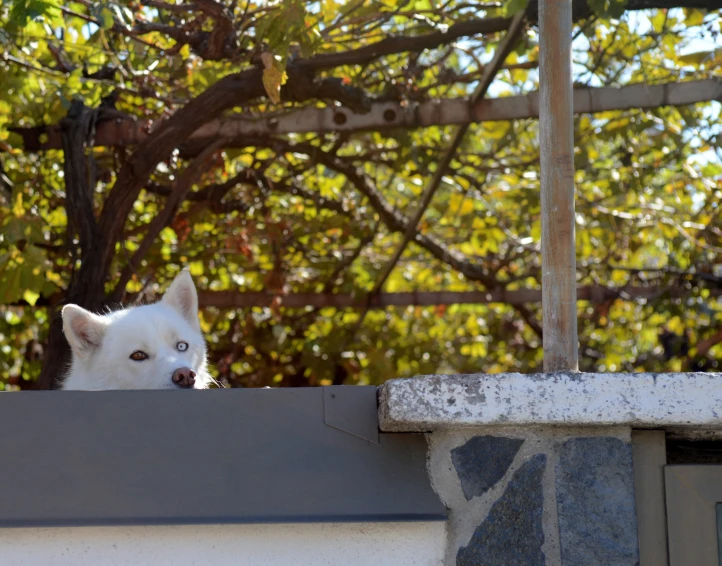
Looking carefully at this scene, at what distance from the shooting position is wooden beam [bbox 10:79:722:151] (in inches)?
176

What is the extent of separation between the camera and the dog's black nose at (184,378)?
3284 mm

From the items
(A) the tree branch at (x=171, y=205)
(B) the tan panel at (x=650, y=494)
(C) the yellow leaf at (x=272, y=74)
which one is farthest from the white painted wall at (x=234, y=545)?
(A) the tree branch at (x=171, y=205)

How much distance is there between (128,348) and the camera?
12.1 feet

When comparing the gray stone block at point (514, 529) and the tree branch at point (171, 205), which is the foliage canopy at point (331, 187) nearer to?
the tree branch at point (171, 205)

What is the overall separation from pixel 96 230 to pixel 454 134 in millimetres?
2025

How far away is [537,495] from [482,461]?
0.51 ft

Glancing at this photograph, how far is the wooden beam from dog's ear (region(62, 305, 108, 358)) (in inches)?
56.7

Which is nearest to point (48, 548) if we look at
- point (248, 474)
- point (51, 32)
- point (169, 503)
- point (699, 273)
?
point (169, 503)

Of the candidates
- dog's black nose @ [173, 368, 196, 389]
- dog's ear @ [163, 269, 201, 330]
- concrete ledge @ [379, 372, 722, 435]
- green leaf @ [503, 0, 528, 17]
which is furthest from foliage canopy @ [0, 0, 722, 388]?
concrete ledge @ [379, 372, 722, 435]

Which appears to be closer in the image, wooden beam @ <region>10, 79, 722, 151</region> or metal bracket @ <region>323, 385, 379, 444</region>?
metal bracket @ <region>323, 385, 379, 444</region>

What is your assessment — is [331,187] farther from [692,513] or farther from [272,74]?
[692,513]

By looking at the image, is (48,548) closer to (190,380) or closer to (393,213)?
(190,380)

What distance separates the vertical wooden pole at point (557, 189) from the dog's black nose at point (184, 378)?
1.43 m

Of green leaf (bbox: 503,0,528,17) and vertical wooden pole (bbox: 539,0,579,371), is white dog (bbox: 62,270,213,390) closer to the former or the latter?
vertical wooden pole (bbox: 539,0,579,371)
